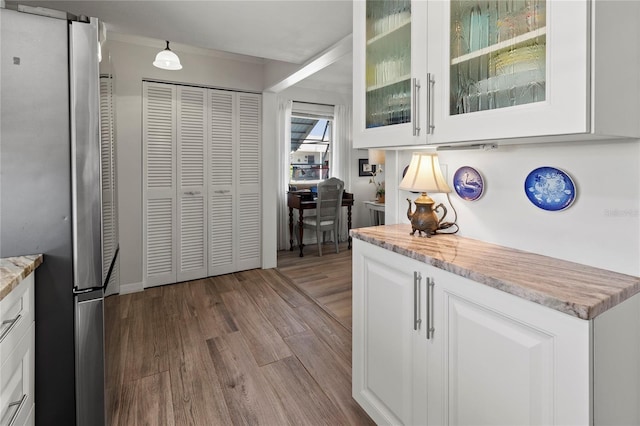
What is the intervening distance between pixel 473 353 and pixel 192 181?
3250 mm

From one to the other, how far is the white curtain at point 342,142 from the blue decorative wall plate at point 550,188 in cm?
429

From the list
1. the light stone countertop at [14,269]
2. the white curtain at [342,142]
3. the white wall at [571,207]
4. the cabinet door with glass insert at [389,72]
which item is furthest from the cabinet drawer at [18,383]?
the white curtain at [342,142]

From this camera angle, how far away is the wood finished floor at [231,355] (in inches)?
66.8

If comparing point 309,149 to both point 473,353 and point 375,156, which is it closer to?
point 375,156

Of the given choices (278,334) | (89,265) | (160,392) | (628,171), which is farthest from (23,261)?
(628,171)

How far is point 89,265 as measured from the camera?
1.34 meters

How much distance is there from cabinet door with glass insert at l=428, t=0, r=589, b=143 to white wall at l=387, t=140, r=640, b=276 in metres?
0.31

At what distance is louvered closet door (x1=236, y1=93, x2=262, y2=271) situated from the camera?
383 centimetres

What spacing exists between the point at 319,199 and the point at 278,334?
92.9 inches

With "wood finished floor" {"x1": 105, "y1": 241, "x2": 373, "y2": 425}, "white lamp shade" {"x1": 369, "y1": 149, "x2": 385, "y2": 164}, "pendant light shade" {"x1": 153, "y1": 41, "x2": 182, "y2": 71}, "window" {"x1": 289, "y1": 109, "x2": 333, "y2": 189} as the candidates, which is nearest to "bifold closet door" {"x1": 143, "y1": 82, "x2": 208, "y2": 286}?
"wood finished floor" {"x1": 105, "y1": 241, "x2": 373, "y2": 425}

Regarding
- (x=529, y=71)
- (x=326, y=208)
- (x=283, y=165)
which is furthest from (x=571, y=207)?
(x=283, y=165)

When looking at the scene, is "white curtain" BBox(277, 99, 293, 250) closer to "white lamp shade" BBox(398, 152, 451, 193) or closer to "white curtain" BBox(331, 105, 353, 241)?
"white curtain" BBox(331, 105, 353, 241)

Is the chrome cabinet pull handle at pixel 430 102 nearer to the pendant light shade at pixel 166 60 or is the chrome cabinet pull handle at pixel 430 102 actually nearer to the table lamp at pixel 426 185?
the table lamp at pixel 426 185

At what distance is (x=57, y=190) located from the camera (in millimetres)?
1303
